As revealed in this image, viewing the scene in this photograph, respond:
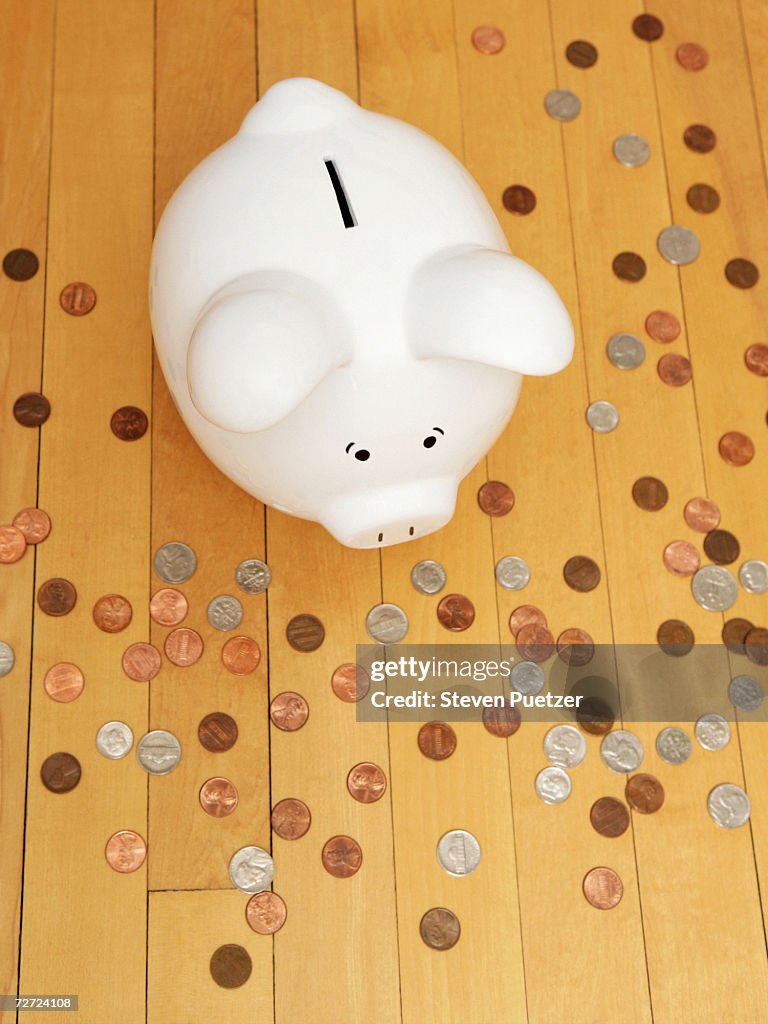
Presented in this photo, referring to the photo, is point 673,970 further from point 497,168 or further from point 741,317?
point 497,168

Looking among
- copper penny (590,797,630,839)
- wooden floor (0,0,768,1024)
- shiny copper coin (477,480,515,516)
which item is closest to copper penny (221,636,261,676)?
wooden floor (0,0,768,1024)

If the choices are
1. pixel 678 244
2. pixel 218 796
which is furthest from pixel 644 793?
pixel 678 244

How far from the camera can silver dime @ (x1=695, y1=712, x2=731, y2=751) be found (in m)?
1.47

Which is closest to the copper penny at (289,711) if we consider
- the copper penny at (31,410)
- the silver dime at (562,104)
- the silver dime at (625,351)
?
the copper penny at (31,410)

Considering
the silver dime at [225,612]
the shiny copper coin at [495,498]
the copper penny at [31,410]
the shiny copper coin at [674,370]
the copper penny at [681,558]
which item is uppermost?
the shiny copper coin at [674,370]

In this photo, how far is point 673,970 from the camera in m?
1.40

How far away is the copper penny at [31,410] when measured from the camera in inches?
59.6

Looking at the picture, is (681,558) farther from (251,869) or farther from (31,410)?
(31,410)

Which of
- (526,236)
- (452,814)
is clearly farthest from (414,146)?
(452,814)

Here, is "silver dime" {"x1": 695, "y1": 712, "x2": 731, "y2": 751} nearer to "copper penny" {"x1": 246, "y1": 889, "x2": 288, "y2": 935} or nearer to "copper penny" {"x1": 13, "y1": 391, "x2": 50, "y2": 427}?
"copper penny" {"x1": 246, "y1": 889, "x2": 288, "y2": 935}

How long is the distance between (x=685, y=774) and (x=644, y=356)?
0.55 metres

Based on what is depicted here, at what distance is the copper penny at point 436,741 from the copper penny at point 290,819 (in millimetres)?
159

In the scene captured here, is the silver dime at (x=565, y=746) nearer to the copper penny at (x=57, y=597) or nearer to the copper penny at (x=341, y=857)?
the copper penny at (x=341, y=857)

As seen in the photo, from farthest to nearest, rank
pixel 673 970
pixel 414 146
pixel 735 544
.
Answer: pixel 735 544 → pixel 673 970 → pixel 414 146
